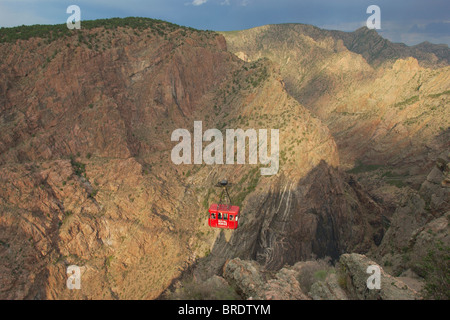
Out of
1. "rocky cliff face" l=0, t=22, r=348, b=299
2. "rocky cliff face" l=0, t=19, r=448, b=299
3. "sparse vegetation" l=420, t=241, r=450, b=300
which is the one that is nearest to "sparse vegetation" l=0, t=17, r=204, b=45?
"rocky cliff face" l=0, t=19, r=448, b=299

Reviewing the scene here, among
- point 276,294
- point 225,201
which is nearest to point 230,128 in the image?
point 225,201

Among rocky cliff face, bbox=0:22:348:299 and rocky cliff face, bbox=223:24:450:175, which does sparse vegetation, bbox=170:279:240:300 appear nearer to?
rocky cliff face, bbox=0:22:348:299

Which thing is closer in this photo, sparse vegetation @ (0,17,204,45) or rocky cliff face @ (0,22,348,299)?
rocky cliff face @ (0,22,348,299)

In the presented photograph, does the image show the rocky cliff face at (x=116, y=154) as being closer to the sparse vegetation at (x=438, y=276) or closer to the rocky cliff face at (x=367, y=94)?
the sparse vegetation at (x=438, y=276)

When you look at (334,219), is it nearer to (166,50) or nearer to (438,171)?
(438,171)

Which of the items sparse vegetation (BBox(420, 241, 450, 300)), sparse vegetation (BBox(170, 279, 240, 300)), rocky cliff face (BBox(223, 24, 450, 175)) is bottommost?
sparse vegetation (BBox(170, 279, 240, 300))

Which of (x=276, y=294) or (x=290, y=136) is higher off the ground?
(x=290, y=136)

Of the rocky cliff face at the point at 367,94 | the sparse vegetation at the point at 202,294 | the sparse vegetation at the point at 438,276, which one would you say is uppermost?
the rocky cliff face at the point at 367,94

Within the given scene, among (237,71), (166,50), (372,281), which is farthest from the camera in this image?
(237,71)

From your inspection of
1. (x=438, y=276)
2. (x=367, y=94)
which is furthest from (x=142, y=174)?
(x=367, y=94)

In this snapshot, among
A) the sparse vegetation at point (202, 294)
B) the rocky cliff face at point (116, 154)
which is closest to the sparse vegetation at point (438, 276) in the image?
the sparse vegetation at point (202, 294)

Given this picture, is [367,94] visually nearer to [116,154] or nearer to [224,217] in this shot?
[224,217]
